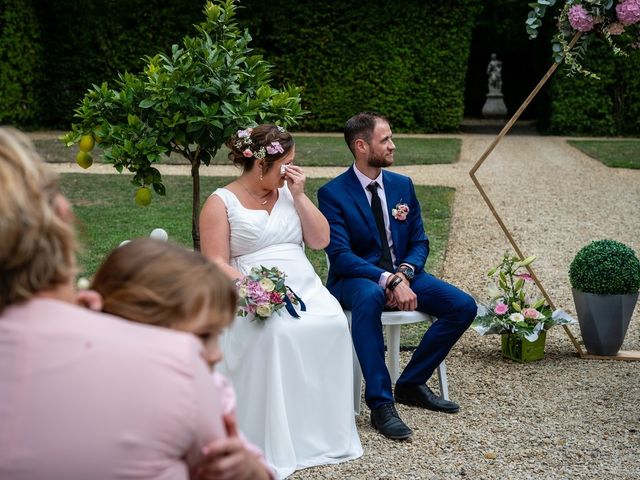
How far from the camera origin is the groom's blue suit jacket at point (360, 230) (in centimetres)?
476

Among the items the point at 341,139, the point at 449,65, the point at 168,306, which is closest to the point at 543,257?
the point at 168,306

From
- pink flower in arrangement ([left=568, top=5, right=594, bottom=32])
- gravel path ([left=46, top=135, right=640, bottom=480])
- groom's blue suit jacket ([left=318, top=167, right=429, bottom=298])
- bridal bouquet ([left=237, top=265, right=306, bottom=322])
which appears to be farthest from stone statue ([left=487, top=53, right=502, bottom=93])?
bridal bouquet ([left=237, top=265, right=306, bottom=322])

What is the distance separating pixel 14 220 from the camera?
1.36 m

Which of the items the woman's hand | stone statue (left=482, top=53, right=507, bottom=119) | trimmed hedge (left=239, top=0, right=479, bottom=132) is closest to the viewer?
the woman's hand

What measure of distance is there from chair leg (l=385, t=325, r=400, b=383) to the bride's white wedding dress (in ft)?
2.30

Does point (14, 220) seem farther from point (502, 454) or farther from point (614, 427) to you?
point (614, 427)

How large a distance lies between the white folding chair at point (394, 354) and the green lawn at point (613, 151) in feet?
35.4

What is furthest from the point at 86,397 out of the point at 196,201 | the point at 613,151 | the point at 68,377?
the point at 613,151

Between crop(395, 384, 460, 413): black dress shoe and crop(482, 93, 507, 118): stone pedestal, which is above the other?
crop(395, 384, 460, 413): black dress shoe

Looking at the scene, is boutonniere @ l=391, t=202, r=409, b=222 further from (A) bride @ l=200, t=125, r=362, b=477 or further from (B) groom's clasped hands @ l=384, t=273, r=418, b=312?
(A) bride @ l=200, t=125, r=362, b=477

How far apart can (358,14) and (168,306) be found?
1934 cm

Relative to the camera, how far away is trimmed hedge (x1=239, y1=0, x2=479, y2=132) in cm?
2016

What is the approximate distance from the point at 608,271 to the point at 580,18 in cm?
147

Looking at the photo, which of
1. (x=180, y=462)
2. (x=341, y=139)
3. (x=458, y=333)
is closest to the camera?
(x=180, y=462)
